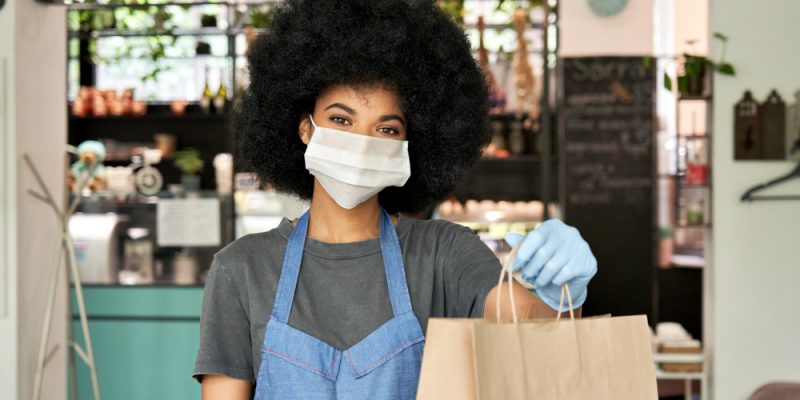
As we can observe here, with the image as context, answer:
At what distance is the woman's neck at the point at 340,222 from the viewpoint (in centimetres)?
177

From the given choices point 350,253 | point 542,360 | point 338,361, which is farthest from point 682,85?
point 542,360

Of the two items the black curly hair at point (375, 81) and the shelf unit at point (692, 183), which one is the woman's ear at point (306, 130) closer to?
the black curly hair at point (375, 81)

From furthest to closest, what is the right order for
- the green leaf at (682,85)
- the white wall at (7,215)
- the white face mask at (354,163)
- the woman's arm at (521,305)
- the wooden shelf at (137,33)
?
1. the wooden shelf at (137,33)
2. the green leaf at (682,85)
3. the white wall at (7,215)
4. the white face mask at (354,163)
5. the woman's arm at (521,305)

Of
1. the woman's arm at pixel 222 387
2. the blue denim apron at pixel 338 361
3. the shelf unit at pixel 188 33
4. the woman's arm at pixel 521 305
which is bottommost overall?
the woman's arm at pixel 222 387

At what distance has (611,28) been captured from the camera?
258 inches

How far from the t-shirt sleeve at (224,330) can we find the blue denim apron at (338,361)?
0.15ft

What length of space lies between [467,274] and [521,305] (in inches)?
5.2

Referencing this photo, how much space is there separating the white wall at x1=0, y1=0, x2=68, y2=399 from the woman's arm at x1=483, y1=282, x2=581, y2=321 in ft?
9.77

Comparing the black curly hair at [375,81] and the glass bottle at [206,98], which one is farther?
the glass bottle at [206,98]

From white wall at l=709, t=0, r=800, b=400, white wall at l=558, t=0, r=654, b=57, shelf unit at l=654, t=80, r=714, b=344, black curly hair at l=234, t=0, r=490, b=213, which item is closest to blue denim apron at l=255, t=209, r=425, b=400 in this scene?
black curly hair at l=234, t=0, r=490, b=213

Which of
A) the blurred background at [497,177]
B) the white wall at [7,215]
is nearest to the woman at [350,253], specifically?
the blurred background at [497,177]

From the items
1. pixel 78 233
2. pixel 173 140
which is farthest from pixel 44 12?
pixel 173 140

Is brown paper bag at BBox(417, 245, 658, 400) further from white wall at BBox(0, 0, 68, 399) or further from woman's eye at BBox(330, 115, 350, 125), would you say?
white wall at BBox(0, 0, 68, 399)

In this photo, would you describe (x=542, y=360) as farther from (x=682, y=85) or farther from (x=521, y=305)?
(x=682, y=85)
